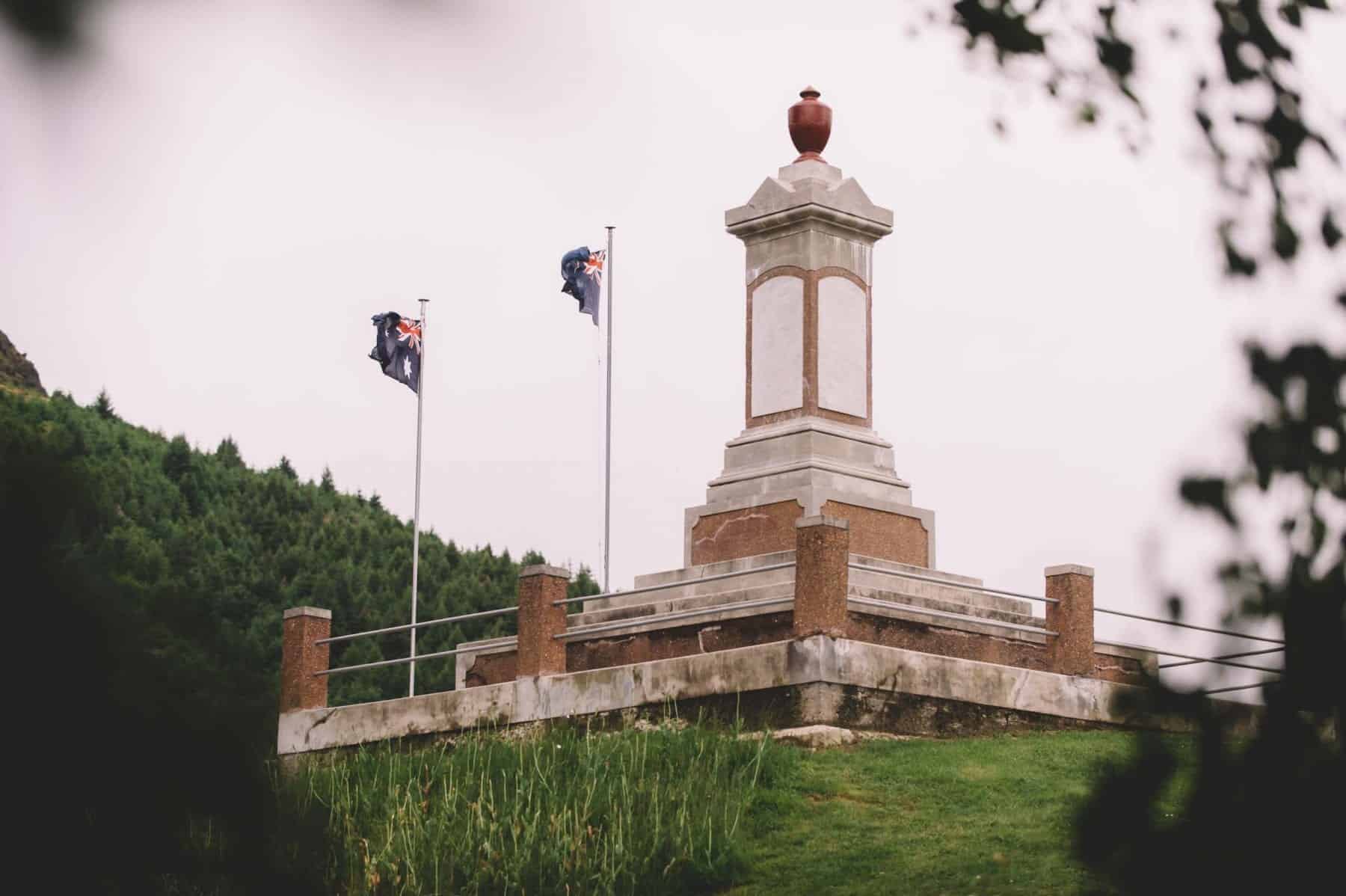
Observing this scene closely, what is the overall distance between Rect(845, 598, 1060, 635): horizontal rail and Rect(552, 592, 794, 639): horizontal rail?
0.67 m

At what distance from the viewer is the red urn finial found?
21766 millimetres

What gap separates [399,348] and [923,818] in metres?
12.0

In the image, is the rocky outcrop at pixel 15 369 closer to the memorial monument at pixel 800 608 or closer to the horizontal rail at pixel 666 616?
the memorial monument at pixel 800 608

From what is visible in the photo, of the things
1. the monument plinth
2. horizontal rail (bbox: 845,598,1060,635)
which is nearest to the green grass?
horizontal rail (bbox: 845,598,1060,635)

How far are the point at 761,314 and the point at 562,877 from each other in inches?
341

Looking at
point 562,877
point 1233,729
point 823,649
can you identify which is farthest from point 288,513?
point 1233,729

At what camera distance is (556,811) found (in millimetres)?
15000

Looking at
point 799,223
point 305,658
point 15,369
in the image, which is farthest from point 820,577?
point 15,369

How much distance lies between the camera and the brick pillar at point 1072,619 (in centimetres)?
1922

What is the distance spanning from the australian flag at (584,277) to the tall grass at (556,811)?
26.6ft

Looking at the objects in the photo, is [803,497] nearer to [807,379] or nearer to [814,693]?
[807,379]

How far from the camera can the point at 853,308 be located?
2139 cm

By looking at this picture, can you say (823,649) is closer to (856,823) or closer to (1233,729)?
(856,823)

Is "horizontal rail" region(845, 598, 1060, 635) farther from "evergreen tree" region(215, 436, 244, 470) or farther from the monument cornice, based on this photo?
"evergreen tree" region(215, 436, 244, 470)
